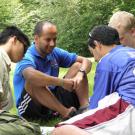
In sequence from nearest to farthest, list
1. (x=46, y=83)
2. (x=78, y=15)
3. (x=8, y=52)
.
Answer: (x=8, y=52) → (x=46, y=83) → (x=78, y=15)

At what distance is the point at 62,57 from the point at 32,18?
16.8 metres

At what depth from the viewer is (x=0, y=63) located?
4.45 meters

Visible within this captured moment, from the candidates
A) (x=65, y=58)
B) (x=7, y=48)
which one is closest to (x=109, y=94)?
(x=7, y=48)

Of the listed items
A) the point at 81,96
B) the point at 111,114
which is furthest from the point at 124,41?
the point at 111,114

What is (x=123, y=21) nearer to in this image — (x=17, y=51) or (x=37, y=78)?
(x=37, y=78)

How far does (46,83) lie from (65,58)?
78 cm

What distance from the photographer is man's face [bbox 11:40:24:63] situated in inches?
183

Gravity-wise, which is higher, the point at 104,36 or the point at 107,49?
the point at 104,36

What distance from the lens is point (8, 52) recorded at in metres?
4.64

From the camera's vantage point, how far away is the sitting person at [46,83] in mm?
5395

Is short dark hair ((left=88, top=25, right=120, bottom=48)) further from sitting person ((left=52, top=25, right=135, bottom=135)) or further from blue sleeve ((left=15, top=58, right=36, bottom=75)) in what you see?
blue sleeve ((left=15, top=58, right=36, bottom=75))

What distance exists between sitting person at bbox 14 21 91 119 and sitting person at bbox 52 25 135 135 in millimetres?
1204

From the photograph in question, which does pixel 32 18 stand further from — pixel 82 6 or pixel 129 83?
pixel 129 83

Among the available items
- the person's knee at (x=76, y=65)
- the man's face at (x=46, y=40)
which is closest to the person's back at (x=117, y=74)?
the man's face at (x=46, y=40)
